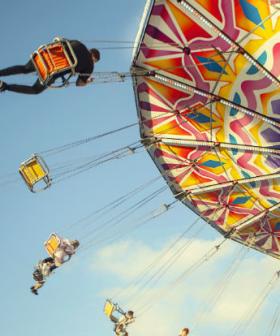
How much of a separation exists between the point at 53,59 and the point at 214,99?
5.52m

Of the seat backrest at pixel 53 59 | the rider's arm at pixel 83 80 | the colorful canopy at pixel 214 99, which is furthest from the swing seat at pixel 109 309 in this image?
the seat backrest at pixel 53 59

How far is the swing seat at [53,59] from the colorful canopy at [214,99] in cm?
330

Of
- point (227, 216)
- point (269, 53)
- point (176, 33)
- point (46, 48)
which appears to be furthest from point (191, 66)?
point (227, 216)

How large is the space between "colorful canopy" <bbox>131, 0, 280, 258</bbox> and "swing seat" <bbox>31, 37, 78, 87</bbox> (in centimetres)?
330

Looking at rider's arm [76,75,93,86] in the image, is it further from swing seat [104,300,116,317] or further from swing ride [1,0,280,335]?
swing seat [104,300,116,317]

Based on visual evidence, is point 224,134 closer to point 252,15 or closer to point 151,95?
point 151,95

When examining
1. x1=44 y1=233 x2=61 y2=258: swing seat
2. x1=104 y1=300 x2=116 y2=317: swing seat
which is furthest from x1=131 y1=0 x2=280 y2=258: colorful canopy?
x1=104 y1=300 x2=116 y2=317: swing seat

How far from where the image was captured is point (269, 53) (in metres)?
11.5

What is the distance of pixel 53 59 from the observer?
8.77m

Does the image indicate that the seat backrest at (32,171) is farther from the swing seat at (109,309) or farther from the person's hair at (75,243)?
the swing seat at (109,309)

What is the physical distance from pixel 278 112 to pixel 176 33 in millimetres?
3538

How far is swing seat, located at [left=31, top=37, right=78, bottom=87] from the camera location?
28.7 ft

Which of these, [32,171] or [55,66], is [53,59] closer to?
[55,66]

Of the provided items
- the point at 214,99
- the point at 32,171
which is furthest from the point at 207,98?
the point at 32,171
